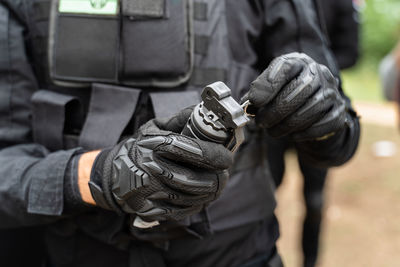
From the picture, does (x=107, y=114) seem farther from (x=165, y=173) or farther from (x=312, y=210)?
(x=312, y=210)

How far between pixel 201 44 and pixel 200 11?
0.10 metres

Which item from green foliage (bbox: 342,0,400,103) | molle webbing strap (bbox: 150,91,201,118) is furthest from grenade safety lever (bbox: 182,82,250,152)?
green foliage (bbox: 342,0,400,103)

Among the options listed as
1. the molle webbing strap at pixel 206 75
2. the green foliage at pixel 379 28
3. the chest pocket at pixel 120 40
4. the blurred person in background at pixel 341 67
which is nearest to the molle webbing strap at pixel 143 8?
the chest pocket at pixel 120 40

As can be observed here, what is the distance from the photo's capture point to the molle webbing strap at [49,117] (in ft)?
4.31

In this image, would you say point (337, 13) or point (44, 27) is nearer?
point (44, 27)

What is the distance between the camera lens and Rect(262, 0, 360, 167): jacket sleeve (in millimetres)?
1374

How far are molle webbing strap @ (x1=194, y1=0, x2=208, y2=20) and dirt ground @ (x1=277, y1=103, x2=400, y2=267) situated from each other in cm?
204

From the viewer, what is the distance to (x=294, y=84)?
1116mm

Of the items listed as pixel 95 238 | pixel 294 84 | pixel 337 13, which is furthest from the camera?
pixel 337 13

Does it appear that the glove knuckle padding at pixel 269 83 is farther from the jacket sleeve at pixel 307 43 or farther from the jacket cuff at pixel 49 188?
the jacket cuff at pixel 49 188

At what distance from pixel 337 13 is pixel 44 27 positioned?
227cm

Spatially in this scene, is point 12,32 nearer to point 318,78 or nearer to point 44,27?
point 44,27

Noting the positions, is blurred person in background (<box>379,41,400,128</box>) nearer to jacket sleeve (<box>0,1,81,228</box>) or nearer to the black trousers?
the black trousers

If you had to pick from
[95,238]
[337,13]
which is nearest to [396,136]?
[337,13]
